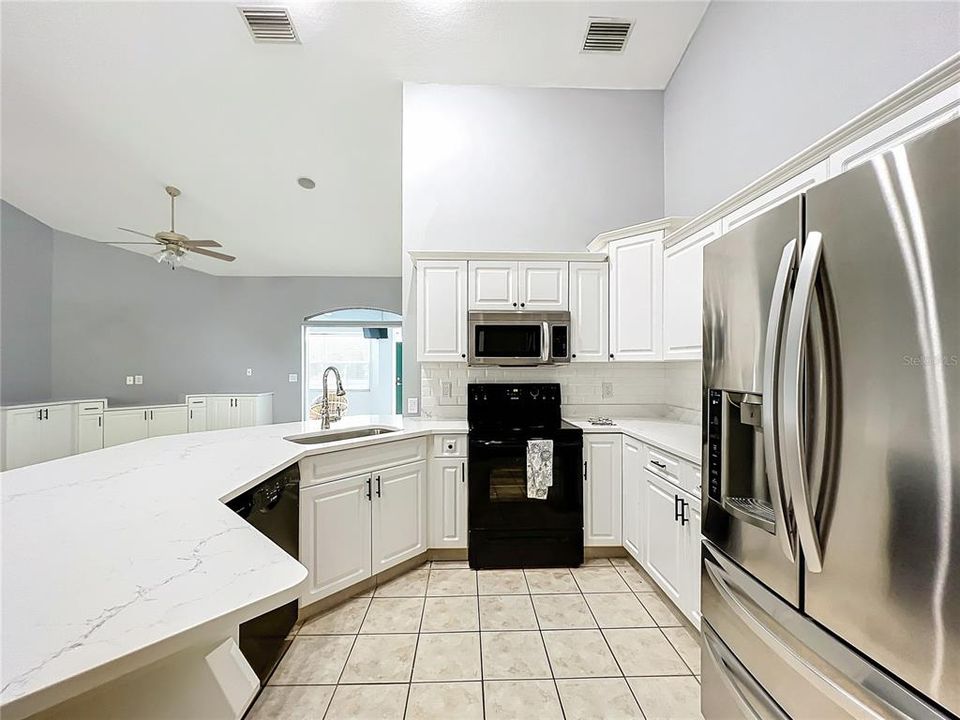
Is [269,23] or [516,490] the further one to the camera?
[269,23]

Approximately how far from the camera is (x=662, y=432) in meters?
2.70

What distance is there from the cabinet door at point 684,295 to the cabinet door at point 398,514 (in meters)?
1.82

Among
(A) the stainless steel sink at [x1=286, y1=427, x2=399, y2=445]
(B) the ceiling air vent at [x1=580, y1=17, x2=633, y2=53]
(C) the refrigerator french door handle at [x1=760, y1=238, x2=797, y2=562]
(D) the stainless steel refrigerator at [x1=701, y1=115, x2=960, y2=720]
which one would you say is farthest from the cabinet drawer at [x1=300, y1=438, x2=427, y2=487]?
(B) the ceiling air vent at [x1=580, y1=17, x2=633, y2=53]

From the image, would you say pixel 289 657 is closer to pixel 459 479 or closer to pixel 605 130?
pixel 459 479

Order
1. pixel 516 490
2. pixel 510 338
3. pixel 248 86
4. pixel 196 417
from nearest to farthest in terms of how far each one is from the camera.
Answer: pixel 516 490, pixel 510 338, pixel 248 86, pixel 196 417

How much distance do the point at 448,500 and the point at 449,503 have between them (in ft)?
0.07

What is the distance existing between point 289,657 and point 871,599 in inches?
86.0

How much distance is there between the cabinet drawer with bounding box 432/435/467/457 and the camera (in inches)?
115

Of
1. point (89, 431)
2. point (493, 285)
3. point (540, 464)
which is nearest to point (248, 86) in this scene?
point (493, 285)

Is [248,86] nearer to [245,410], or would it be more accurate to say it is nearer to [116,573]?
[116,573]

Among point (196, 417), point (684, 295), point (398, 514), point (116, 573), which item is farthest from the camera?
point (196, 417)

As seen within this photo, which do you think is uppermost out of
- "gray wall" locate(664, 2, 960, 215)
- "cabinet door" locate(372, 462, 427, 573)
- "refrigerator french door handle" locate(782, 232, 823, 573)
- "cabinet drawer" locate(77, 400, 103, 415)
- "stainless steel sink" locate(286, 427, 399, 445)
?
"gray wall" locate(664, 2, 960, 215)

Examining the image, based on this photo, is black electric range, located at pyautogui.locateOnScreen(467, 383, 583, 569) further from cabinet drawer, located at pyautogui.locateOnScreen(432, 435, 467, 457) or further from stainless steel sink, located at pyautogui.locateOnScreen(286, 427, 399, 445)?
stainless steel sink, located at pyautogui.locateOnScreen(286, 427, 399, 445)

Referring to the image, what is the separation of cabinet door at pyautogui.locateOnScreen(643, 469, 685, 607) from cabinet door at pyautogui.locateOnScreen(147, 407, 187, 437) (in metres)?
6.82
